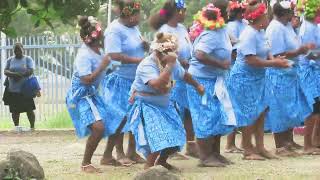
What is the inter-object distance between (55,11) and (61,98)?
12498 mm

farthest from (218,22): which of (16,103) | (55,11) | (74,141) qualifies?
(16,103)

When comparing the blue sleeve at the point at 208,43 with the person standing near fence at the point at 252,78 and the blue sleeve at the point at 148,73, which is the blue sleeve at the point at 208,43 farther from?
the blue sleeve at the point at 148,73

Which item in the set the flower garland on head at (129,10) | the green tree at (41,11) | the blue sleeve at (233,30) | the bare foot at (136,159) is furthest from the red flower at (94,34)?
the green tree at (41,11)

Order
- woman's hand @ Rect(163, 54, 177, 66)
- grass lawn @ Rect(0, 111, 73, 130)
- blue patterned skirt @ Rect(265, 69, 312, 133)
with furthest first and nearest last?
1. grass lawn @ Rect(0, 111, 73, 130)
2. blue patterned skirt @ Rect(265, 69, 312, 133)
3. woman's hand @ Rect(163, 54, 177, 66)

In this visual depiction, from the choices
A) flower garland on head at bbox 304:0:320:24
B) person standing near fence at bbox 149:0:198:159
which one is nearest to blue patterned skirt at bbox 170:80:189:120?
person standing near fence at bbox 149:0:198:159

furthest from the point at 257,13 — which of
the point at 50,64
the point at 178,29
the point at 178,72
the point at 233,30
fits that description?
the point at 50,64

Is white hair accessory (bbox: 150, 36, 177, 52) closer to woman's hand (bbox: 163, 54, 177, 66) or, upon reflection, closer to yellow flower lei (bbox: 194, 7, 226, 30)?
woman's hand (bbox: 163, 54, 177, 66)

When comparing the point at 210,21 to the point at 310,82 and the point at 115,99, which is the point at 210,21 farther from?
the point at 310,82

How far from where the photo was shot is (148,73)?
7.26m

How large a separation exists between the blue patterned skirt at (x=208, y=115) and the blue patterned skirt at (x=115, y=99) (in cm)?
72

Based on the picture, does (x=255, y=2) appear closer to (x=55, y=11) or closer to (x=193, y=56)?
(x=193, y=56)

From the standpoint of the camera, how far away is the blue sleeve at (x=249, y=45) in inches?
325

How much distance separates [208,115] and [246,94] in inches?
26.4

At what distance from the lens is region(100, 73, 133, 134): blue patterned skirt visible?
8211mm
